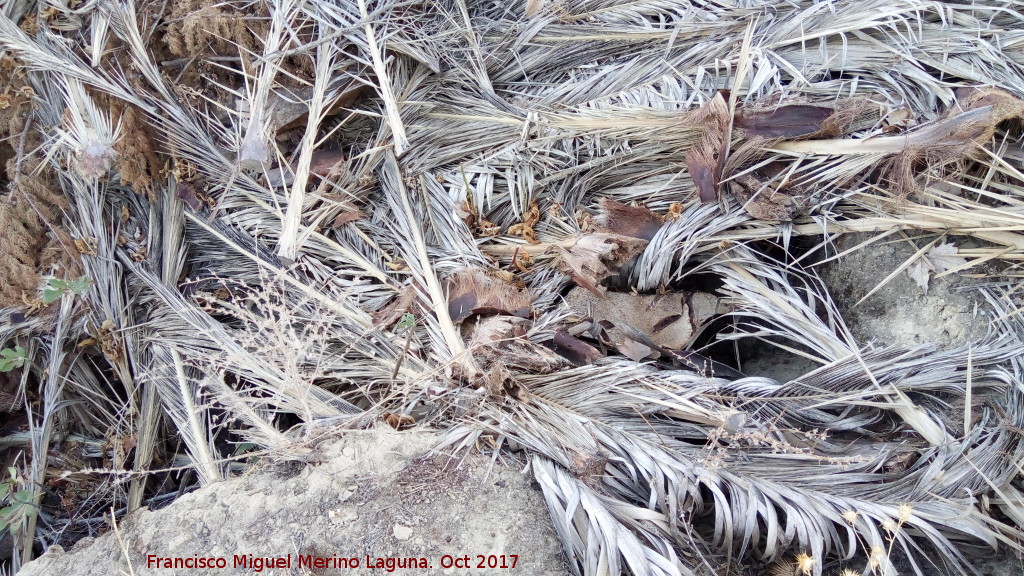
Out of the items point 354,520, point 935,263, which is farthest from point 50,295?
point 935,263

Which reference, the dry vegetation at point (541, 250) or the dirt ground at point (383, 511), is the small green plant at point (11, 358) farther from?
the dirt ground at point (383, 511)

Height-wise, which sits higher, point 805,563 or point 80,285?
point 80,285

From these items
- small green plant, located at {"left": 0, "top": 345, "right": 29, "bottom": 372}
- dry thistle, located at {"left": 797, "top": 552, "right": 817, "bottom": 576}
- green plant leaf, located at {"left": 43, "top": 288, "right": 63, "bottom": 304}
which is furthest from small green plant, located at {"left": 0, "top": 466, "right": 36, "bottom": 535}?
dry thistle, located at {"left": 797, "top": 552, "right": 817, "bottom": 576}

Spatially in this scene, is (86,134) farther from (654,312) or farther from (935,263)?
(935,263)

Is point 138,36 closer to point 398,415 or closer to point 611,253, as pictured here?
point 398,415

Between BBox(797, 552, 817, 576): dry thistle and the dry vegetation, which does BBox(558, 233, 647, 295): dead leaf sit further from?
BBox(797, 552, 817, 576): dry thistle

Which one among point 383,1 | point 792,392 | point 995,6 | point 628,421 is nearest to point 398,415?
point 628,421
